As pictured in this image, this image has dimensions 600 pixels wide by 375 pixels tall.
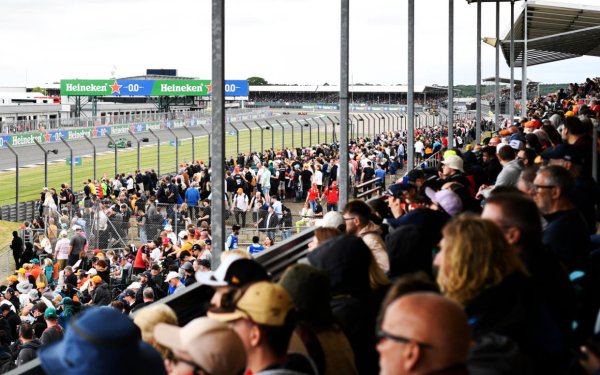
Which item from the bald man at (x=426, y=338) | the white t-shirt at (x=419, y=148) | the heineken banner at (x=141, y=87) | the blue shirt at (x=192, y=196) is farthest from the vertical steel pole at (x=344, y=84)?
the heineken banner at (x=141, y=87)

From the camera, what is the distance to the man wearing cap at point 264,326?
10.3ft

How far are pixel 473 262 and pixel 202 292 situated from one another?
6.70 feet

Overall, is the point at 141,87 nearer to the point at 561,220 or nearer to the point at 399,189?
the point at 399,189

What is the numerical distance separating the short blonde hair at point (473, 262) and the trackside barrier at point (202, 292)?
1327 millimetres

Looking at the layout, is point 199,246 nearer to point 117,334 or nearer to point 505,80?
point 117,334

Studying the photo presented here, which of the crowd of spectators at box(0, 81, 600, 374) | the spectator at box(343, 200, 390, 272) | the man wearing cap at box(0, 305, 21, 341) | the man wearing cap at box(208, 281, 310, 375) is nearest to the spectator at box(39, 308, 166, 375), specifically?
the crowd of spectators at box(0, 81, 600, 374)

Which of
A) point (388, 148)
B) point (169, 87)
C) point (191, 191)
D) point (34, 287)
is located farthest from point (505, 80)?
point (34, 287)

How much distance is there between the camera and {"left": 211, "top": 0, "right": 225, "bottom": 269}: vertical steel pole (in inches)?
260

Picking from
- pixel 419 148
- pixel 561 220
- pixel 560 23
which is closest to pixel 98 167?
pixel 419 148

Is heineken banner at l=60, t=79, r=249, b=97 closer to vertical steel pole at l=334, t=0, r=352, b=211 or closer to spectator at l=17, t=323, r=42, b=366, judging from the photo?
vertical steel pole at l=334, t=0, r=352, b=211

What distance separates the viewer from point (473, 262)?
11.2 ft

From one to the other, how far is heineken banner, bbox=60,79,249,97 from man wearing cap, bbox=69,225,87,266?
1982 inches

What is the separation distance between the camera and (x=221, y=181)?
6879 millimetres

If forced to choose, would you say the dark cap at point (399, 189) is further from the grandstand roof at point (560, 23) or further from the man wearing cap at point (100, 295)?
the grandstand roof at point (560, 23)
